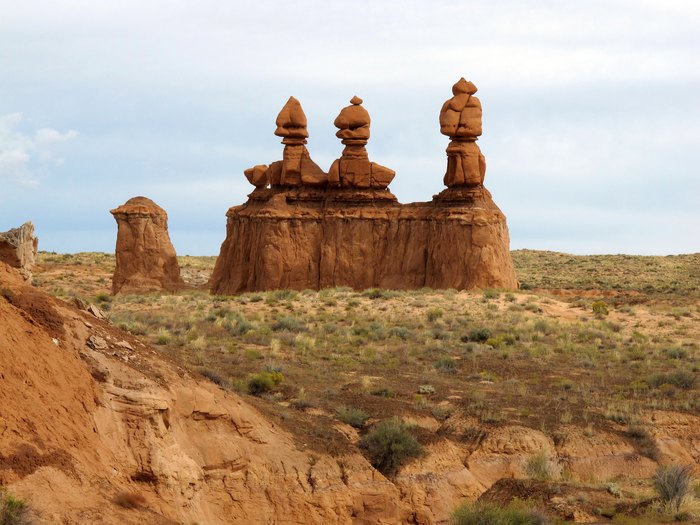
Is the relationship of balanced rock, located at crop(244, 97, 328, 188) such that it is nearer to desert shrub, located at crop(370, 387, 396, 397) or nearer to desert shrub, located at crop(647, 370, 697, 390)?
desert shrub, located at crop(647, 370, 697, 390)

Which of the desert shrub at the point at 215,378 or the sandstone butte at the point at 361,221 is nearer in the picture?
the desert shrub at the point at 215,378

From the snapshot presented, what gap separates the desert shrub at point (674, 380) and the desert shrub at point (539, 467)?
7.89 metres

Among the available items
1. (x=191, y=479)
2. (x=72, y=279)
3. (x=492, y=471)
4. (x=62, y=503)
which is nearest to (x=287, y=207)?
(x=72, y=279)

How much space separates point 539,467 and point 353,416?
392 cm

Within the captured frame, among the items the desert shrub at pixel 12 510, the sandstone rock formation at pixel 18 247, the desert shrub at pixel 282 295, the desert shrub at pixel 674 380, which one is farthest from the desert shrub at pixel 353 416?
the desert shrub at pixel 282 295

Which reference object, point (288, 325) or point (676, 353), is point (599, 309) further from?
point (288, 325)

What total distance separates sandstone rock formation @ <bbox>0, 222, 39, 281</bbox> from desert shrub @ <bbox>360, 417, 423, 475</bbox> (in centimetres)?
710

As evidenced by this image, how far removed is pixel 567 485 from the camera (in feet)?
62.8

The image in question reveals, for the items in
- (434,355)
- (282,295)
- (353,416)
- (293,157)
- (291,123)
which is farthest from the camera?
(291,123)

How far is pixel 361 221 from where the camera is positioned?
5103 cm

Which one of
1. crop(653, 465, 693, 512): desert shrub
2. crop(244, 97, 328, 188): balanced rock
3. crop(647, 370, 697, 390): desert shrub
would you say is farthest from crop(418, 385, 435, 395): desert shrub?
crop(244, 97, 328, 188): balanced rock

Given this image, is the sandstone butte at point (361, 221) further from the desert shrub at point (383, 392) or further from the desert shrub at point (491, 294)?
the desert shrub at point (383, 392)

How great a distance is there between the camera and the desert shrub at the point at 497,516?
1647 centimetres

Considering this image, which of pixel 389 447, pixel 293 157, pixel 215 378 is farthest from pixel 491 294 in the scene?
pixel 389 447
